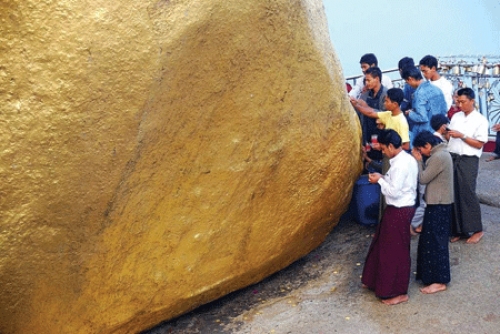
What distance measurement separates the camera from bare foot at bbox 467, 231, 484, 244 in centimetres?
491

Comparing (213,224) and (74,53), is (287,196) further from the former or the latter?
(74,53)

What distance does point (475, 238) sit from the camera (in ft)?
16.2

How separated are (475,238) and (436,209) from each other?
34.4 inches

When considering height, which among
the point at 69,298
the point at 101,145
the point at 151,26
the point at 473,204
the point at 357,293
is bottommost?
the point at 357,293

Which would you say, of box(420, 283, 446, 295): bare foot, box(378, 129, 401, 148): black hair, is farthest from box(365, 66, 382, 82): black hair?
box(420, 283, 446, 295): bare foot

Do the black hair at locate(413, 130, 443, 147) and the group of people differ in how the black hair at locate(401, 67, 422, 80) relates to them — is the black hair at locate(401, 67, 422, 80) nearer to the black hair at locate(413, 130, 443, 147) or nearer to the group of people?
the group of people

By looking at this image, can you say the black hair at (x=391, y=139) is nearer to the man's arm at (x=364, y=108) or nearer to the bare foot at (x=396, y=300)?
the man's arm at (x=364, y=108)

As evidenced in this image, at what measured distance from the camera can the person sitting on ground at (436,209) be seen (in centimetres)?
426

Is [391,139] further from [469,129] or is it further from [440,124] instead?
[469,129]

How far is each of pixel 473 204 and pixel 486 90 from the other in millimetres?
2908

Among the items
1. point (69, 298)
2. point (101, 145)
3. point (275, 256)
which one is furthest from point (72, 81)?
point (275, 256)

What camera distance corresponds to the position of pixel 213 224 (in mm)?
3887

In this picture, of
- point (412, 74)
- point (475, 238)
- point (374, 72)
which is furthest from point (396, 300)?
point (412, 74)

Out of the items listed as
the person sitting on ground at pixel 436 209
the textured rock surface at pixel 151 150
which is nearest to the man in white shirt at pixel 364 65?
the textured rock surface at pixel 151 150
